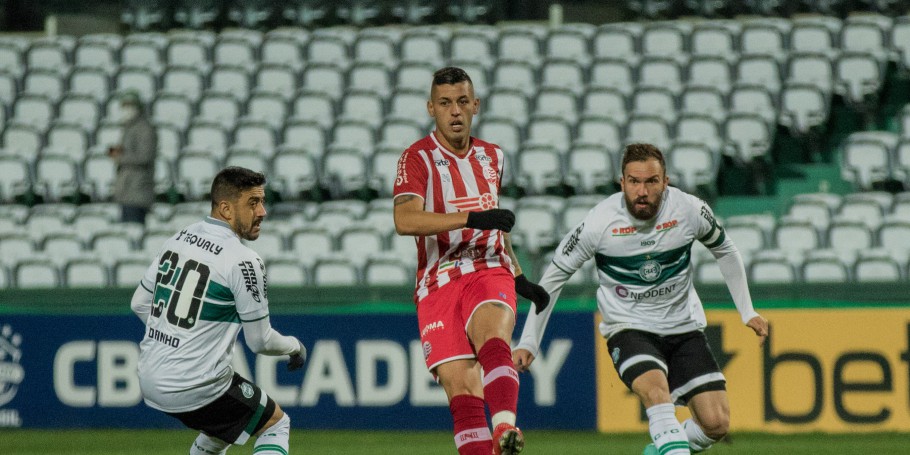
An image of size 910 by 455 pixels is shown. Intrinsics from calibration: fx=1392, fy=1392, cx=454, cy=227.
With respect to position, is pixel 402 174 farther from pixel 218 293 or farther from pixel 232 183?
pixel 218 293

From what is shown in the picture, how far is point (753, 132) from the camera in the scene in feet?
50.1

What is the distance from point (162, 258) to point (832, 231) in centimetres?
839

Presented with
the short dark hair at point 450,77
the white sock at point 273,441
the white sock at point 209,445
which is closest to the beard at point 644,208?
the short dark hair at point 450,77

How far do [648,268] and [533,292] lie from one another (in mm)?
699

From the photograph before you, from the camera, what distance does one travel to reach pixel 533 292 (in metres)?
6.93

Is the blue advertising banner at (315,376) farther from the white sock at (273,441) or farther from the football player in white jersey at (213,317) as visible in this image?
the football player in white jersey at (213,317)

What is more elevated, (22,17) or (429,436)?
(22,17)

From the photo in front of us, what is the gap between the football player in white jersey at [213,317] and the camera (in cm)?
634

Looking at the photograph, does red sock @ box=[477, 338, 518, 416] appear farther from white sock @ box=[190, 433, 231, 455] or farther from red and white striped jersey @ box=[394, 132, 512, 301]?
white sock @ box=[190, 433, 231, 455]

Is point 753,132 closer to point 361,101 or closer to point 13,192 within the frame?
point 361,101

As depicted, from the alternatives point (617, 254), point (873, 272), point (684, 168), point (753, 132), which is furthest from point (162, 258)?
point (753, 132)

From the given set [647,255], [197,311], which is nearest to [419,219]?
[197,311]

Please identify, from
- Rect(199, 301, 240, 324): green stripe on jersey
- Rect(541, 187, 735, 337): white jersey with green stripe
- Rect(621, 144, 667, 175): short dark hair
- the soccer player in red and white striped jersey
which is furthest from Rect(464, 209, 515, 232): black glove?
Rect(199, 301, 240, 324): green stripe on jersey

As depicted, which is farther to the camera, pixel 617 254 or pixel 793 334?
Result: pixel 793 334
